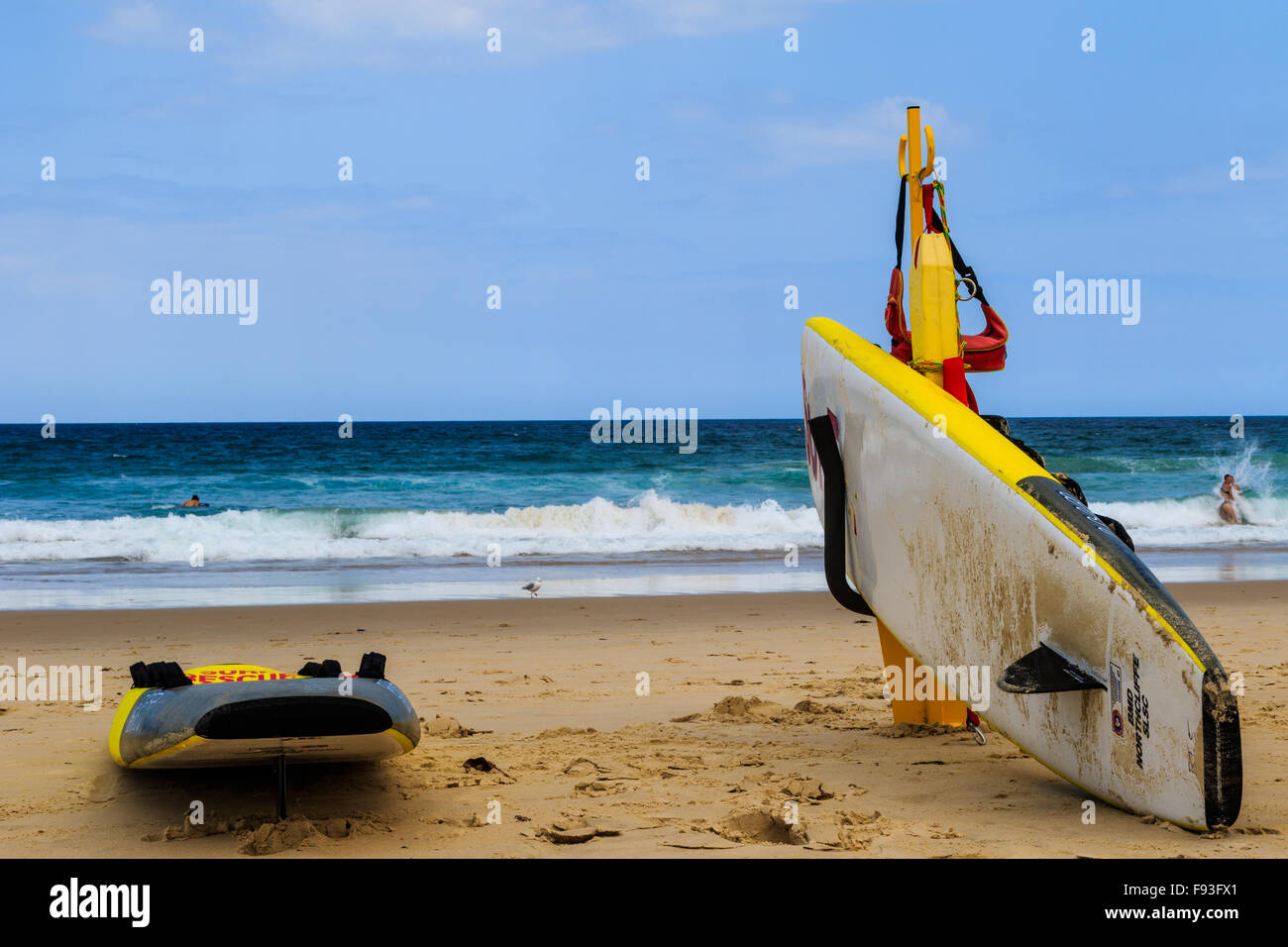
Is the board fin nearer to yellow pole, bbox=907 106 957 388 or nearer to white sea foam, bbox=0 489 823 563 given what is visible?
yellow pole, bbox=907 106 957 388

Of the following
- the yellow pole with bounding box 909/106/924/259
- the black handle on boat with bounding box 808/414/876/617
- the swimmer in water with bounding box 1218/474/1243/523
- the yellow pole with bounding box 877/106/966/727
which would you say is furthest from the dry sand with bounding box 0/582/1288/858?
the swimmer in water with bounding box 1218/474/1243/523

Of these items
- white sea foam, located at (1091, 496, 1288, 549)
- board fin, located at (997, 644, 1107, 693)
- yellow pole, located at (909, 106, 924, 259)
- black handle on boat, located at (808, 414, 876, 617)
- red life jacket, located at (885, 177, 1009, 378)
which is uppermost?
yellow pole, located at (909, 106, 924, 259)

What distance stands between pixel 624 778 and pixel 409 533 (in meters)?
15.0

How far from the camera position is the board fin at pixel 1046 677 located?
314cm

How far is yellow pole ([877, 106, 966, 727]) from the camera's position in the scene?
161 inches

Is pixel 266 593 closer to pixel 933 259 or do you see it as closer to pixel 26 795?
pixel 26 795

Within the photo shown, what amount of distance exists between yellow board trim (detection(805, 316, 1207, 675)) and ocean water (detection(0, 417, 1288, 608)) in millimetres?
6574

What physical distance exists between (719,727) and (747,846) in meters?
1.71

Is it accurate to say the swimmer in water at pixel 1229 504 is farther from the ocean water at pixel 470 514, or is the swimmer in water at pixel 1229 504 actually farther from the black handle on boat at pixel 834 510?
the black handle on boat at pixel 834 510

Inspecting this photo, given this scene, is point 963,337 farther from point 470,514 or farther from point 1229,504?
point 1229,504

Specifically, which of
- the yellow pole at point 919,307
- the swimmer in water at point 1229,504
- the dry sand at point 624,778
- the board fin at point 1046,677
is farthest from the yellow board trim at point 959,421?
the swimmer in water at point 1229,504

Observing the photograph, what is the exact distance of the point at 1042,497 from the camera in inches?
131

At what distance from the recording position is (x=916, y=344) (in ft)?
13.5

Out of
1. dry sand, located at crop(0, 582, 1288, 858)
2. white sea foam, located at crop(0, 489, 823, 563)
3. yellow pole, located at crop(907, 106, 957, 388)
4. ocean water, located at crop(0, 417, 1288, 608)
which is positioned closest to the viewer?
dry sand, located at crop(0, 582, 1288, 858)
